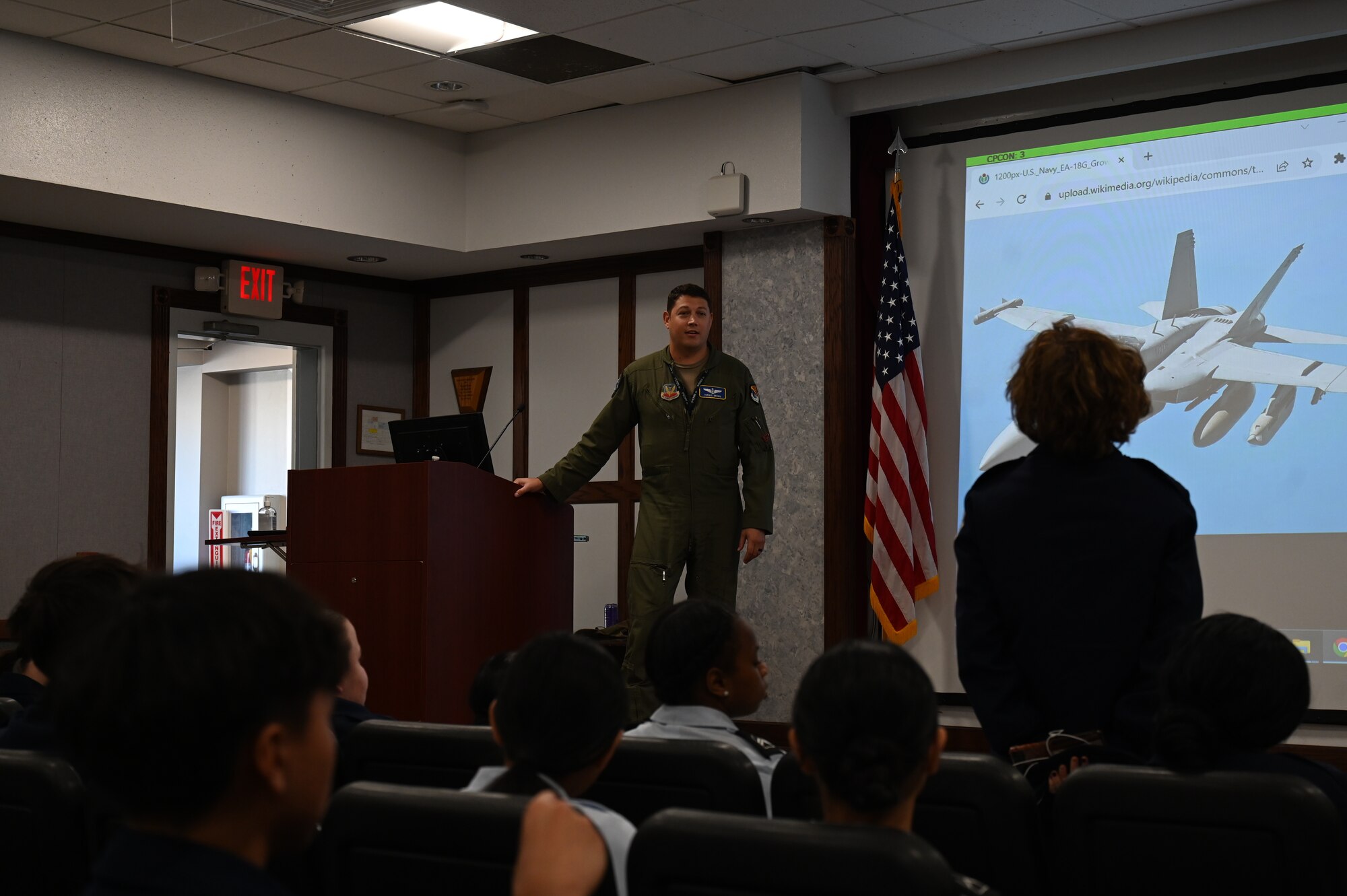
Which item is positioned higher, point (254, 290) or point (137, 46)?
point (137, 46)

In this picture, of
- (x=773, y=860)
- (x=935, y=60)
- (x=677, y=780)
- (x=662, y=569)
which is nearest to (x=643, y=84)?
(x=935, y=60)

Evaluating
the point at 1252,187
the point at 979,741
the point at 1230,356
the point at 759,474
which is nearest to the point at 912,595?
the point at 979,741

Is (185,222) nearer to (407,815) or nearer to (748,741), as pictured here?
(748,741)

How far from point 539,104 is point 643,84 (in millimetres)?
611

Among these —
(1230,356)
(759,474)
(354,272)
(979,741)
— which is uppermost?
(354,272)

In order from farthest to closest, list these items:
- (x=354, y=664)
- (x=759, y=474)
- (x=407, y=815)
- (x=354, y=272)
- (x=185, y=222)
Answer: (x=354, y=272), (x=185, y=222), (x=759, y=474), (x=354, y=664), (x=407, y=815)

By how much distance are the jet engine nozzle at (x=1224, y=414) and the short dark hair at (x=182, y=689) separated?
4.94m

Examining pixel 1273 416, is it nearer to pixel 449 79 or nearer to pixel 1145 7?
pixel 1145 7

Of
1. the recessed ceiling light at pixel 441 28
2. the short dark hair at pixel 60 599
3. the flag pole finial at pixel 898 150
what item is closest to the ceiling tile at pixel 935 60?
the flag pole finial at pixel 898 150

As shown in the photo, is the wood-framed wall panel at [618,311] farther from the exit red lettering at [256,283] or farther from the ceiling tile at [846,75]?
the exit red lettering at [256,283]

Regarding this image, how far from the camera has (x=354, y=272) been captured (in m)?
7.68

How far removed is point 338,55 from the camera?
19.0ft

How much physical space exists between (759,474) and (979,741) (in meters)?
1.68

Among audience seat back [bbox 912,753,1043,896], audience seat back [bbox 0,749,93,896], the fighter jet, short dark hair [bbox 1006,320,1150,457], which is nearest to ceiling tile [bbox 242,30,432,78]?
the fighter jet
